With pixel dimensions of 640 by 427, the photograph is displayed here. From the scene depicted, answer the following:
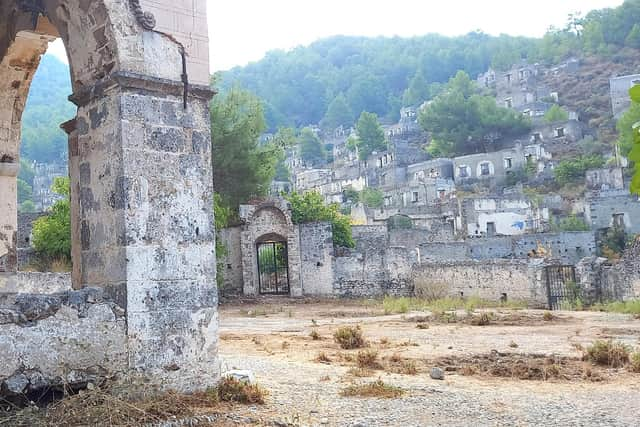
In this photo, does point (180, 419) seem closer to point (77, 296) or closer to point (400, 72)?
point (77, 296)

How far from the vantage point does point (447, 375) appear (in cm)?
692

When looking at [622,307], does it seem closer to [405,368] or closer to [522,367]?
[522,367]

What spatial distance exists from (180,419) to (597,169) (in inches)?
1972

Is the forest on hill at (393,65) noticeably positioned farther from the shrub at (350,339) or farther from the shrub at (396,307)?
the shrub at (350,339)

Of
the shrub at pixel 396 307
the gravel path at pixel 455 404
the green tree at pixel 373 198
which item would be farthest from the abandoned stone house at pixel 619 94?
the gravel path at pixel 455 404

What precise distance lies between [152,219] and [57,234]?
17503 millimetres

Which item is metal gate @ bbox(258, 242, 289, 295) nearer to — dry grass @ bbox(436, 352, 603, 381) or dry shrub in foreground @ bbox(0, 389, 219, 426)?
dry grass @ bbox(436, 352, 603, 381)

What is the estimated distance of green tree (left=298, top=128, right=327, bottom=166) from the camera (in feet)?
285

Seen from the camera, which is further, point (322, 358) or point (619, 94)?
point (619, 94)

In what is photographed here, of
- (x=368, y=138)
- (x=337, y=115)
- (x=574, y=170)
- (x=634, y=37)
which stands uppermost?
(x=634, y=37)

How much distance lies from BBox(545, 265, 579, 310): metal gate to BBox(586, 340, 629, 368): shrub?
11753 mm

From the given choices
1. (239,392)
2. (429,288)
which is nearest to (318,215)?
(429,288)

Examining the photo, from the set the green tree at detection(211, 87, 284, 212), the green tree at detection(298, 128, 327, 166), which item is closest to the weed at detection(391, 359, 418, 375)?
the green tree at detection(211, 87, 284, 212)

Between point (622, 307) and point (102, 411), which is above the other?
point (102, 411)
